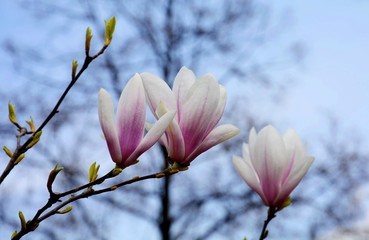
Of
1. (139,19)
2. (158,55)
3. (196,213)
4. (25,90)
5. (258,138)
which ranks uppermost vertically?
(139,19)

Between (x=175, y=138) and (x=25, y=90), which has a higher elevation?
(x=25, y=90)

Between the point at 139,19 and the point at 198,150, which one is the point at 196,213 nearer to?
the point at 139,19

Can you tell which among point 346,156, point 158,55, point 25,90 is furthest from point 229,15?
point 25,90

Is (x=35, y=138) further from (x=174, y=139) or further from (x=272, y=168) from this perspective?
(x=272, y=168)

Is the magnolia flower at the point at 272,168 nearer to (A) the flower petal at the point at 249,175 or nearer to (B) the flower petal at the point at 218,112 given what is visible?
(A) the flower petal at the point at 249,175

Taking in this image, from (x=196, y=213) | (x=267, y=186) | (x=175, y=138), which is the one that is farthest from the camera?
(x=196, y=213)

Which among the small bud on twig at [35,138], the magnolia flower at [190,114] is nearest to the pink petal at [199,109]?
the magnolia flower at [190,114]
